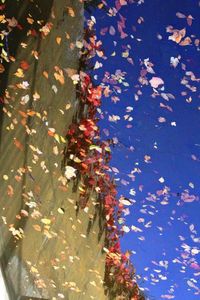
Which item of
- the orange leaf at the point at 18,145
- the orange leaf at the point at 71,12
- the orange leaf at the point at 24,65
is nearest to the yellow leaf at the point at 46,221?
the orange leaf at the point at 18,145

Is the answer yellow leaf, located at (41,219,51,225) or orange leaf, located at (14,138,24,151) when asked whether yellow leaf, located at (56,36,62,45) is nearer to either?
orange leaf, located at (14,138,24,151)

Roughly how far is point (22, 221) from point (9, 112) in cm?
120

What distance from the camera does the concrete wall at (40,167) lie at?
13.1 feet

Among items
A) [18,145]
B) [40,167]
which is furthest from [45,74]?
[40,167]

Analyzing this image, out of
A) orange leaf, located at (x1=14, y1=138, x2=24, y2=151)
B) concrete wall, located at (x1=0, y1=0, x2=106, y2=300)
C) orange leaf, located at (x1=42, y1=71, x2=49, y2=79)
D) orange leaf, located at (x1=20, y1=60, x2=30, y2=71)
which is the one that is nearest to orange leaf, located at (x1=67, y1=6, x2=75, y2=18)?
concrete wall, located at (x1=0, y1=0, x2=106, y2=300)

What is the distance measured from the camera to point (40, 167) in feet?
14.8

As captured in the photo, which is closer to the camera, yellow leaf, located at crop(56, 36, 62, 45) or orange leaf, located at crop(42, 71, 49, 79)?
orange leaf, located at crop(42, 71, 49, 79)

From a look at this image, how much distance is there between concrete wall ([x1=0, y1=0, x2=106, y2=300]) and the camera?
3.98m

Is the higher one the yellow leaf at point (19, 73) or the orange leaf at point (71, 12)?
the orange leaf at point (71, 12)

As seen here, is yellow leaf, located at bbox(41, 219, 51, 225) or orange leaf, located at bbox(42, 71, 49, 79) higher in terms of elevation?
orange leaf, located at bbox(42, 71, 49, 79)

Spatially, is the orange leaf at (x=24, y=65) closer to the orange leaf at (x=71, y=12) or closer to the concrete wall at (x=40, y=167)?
the concrete wall at (x=40, y=167)

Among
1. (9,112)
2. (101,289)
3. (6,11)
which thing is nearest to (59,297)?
(101,289)

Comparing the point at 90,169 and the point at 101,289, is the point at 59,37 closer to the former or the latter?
the point at 90,169

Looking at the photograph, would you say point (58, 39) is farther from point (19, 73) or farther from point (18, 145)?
point (18, 145)
